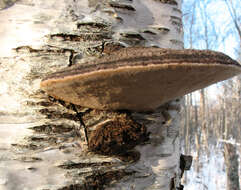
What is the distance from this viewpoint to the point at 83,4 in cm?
93

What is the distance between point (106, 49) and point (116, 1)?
0.28 meters

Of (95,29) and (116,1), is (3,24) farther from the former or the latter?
(116,1)

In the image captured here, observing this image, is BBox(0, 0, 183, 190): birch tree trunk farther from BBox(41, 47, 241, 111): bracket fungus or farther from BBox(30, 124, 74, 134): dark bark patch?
BBox(41, 47, 241, 111): bracket fungus

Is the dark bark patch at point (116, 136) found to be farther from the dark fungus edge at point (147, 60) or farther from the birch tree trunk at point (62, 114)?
the dark fungus edge at point (147, 60)

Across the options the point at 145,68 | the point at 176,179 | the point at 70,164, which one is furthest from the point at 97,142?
the point at 176,179

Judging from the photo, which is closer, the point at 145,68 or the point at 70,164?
the point at 145,68

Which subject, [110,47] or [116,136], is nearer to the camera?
[116,136]

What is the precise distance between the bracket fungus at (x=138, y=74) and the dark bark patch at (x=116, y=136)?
0.14 metres

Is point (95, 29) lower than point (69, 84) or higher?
higher

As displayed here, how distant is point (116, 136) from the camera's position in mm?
773

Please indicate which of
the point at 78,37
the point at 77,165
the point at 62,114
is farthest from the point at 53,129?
the point at 78,37

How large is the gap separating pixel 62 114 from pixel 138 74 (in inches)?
18.3

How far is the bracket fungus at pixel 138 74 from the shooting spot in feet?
1.69

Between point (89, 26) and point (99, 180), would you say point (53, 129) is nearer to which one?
point (99, 180)
